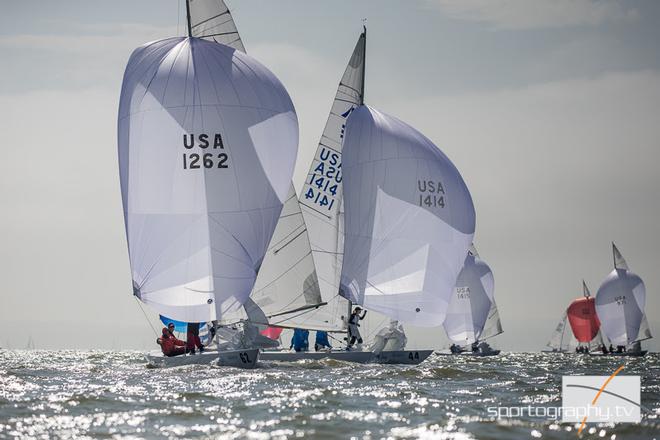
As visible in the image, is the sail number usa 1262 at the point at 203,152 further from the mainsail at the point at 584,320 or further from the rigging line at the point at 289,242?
the mainsail at the point at 584,320

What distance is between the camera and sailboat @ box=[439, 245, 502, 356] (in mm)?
64938

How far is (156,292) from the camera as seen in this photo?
91.0 feet

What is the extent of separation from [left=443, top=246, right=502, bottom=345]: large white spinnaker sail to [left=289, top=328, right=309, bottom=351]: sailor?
30794 millimetres

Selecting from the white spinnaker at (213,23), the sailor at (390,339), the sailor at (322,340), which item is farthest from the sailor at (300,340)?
the white spinnaker at (213,23)

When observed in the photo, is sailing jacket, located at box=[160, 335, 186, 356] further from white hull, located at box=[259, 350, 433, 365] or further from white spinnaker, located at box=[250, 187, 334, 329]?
white spinnaker, located at box=[250, 187, 334, 329]

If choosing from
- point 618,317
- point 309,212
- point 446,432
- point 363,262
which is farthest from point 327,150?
point 618,317

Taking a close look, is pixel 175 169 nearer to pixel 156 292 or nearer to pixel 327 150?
pixel 156 292

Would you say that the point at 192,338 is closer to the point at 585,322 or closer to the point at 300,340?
the point at 300,340

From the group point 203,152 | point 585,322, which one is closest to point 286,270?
point 203,152

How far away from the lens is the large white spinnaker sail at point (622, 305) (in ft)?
235

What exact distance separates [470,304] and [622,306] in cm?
1346

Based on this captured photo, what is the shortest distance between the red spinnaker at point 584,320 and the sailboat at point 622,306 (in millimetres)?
10919

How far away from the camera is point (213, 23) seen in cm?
3353

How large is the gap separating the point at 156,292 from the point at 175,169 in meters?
3.51
